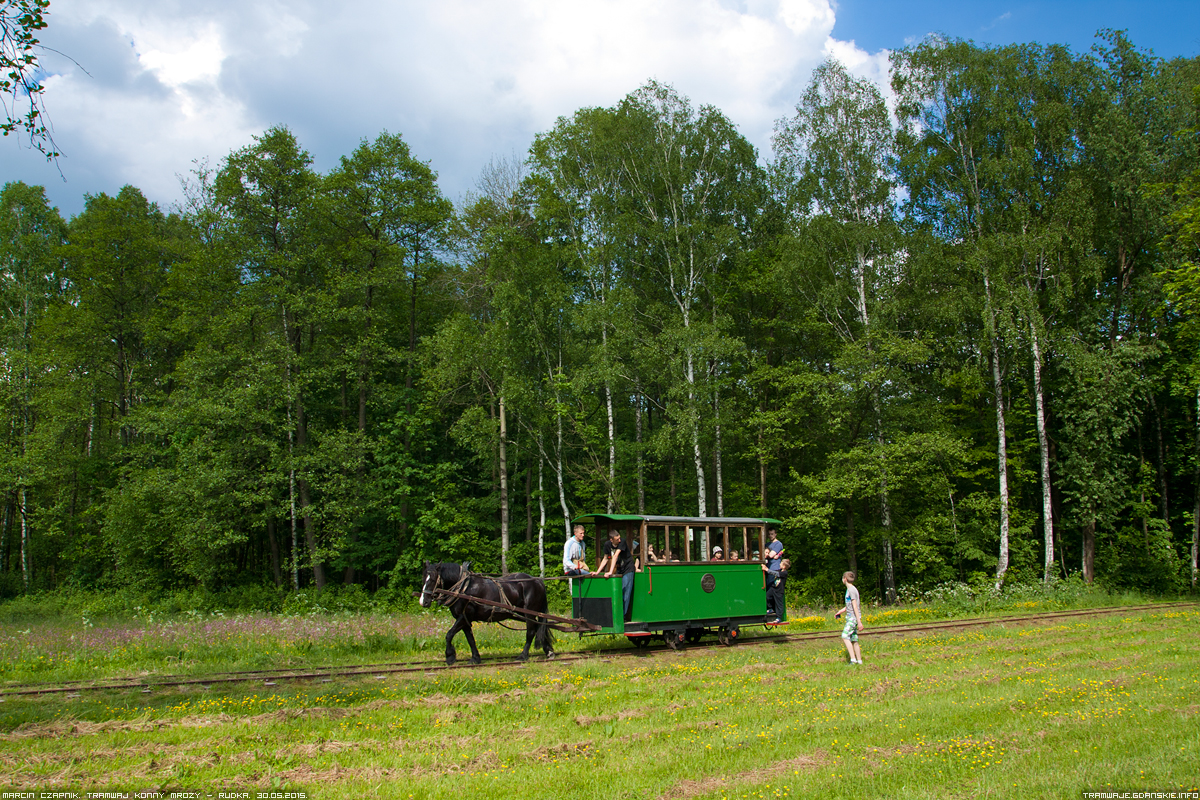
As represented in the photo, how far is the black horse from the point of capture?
39.5ft

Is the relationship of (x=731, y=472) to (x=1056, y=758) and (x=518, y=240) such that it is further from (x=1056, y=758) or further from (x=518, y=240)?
(x=1056, y=758)

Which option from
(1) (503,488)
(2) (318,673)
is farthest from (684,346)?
(2) (318,673)

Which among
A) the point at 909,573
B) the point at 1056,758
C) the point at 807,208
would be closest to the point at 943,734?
the point at 1056,758

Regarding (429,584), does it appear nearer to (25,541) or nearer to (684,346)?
(684,346)

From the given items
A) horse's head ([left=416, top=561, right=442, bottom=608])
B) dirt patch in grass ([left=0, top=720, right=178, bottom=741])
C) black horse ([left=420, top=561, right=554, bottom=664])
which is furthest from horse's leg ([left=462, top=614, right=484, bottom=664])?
dirt patch in grass ([left=0, top=720, right=178, bottom=741])

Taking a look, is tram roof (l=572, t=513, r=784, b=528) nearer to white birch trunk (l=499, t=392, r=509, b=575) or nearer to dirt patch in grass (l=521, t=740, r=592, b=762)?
dirt patch in grass (l=521, t=740, r=592, b=762)

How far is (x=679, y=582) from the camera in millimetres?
13898

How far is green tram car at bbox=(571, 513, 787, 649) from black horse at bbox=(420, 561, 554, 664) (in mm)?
1168

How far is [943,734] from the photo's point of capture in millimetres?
6805

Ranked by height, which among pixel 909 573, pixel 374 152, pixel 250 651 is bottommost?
pixel 909 573

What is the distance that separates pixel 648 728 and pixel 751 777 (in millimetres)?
1764

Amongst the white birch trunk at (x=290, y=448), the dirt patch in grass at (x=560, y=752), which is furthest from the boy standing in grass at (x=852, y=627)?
the white birch trunk at (x=290, y=448)

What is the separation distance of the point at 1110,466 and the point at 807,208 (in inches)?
598

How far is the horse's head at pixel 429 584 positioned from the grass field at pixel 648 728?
5.54ft
